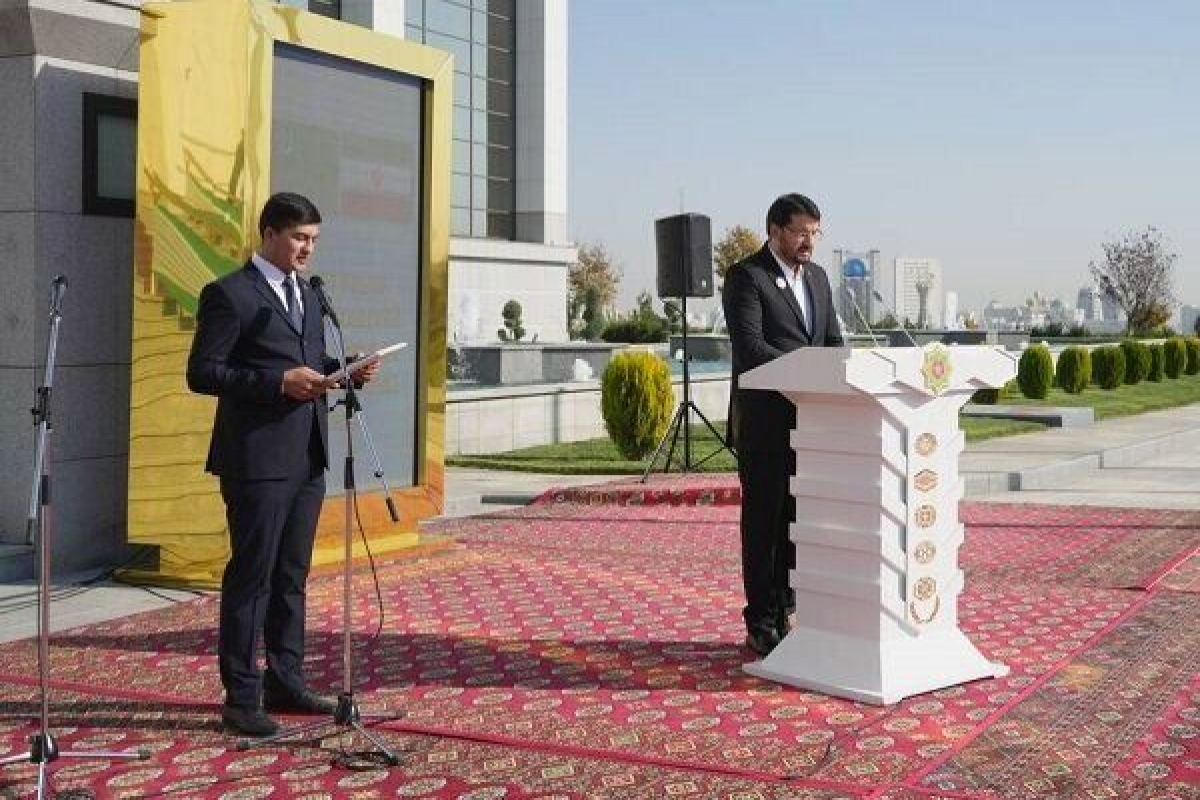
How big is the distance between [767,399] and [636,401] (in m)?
8.87

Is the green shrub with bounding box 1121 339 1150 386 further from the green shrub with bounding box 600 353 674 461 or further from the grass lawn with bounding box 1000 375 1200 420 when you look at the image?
the green shrub with bounding box 600 353 674 461

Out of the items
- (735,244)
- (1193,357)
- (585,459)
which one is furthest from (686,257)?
(735,244)

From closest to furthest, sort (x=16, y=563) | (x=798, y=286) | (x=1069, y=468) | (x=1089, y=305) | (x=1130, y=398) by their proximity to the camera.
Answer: (x=798, y=286) < (x=16, y=563) < (x=1069, y=468) < (x=1130, y=398) < (x=1089, y=305)

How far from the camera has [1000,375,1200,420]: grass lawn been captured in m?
25.4

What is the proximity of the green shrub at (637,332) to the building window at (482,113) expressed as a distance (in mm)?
5302

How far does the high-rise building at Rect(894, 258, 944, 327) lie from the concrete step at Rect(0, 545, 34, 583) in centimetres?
6101

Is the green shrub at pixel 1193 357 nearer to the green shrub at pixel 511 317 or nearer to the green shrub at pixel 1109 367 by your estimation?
the green shrub at pixel 1109 367

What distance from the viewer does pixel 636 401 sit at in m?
15.3

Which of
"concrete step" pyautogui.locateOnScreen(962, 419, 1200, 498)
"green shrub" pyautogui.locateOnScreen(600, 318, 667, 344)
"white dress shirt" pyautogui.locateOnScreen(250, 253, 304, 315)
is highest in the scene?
"green shrub" pyautogui.locateOnScreen(600, 318, 667, 344)

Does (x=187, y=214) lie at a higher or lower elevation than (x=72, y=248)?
higher

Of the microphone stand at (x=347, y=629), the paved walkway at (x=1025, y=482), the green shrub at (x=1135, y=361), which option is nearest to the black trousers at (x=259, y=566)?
the microphone stand at (x=347, y=629)

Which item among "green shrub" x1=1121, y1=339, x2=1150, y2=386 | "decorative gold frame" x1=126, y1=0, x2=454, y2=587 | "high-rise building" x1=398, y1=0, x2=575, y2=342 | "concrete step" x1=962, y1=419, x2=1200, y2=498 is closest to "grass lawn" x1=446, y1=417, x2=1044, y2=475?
"concrete step" x1=962, y1=419, x2=1200, y2=498

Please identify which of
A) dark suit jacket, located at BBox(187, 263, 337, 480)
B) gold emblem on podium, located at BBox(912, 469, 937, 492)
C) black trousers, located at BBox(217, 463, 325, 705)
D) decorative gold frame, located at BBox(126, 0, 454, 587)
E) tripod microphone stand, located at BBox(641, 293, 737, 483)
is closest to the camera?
dark suit jacket, located at BBox(187, 263, 337, 480)

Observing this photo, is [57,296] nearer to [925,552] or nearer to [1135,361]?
[925,552]
